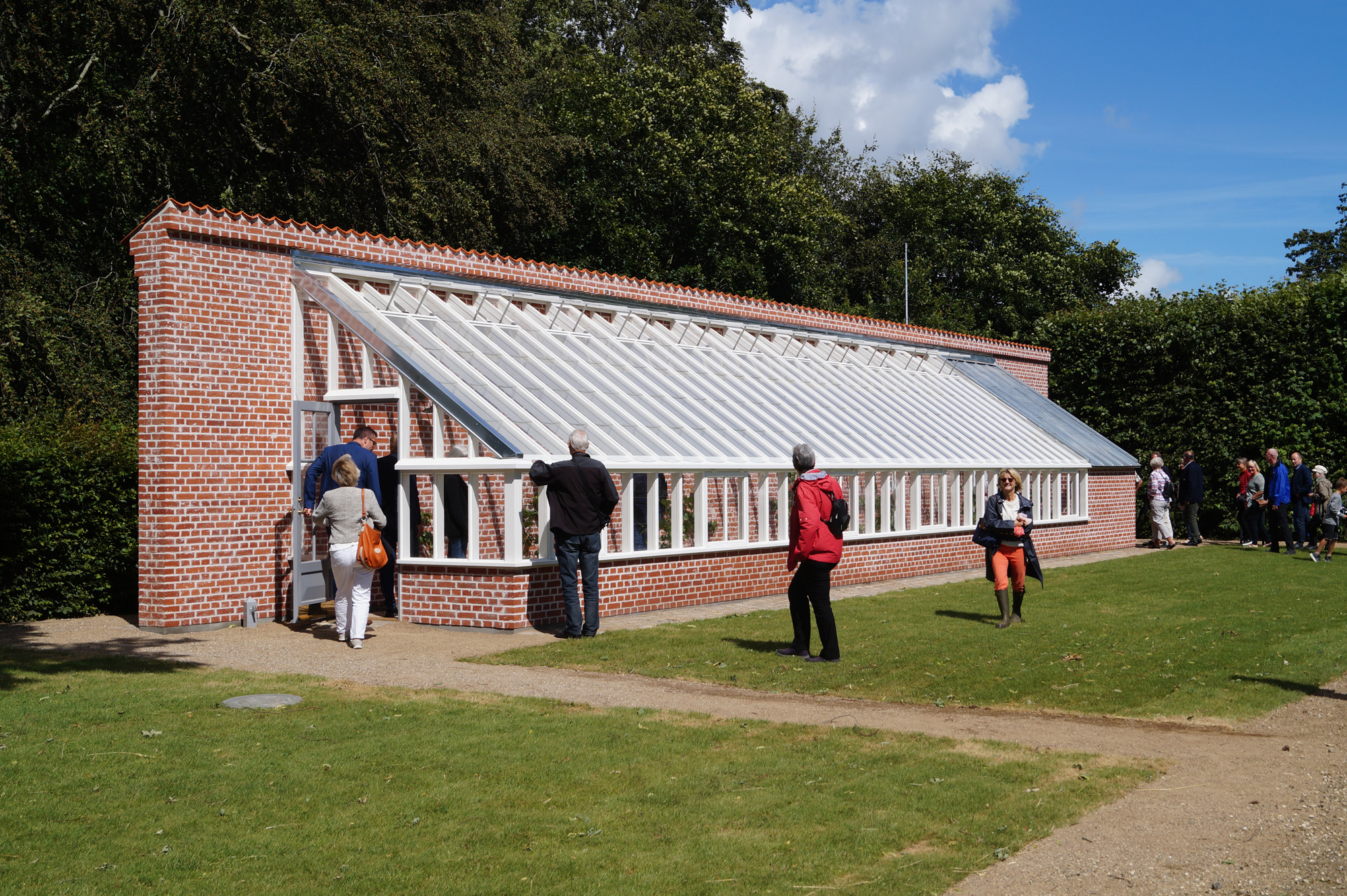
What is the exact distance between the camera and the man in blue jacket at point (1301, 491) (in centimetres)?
1966

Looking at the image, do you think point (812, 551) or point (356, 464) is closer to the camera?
point (812, 551)

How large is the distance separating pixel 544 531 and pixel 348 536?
6.50 ft

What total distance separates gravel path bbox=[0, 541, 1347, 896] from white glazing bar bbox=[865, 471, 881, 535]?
16.8ft

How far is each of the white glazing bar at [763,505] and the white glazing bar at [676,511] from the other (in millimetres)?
1484

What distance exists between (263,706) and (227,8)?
13984 mm

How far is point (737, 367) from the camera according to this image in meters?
17.5

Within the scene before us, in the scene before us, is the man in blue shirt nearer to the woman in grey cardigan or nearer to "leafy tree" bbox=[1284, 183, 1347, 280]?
the woman in grey cardigan

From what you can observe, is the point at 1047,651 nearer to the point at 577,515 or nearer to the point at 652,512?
the point at 577,515

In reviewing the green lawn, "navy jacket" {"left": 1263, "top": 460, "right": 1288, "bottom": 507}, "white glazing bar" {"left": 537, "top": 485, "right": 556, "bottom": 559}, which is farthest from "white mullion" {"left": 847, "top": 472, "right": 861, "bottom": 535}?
"navy jacket" {"left": 1263, "top": 460, "right": 1288, "bottom": 507}

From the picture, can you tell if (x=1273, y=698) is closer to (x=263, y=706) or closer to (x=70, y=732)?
(x=263, y=706)

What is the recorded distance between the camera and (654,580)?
503 inches

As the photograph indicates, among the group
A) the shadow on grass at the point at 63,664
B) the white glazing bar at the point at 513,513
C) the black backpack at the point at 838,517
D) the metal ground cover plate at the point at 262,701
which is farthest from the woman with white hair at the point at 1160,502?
the metal ground cover plate at the point at 262,701

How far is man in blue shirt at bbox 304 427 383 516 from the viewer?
11.1 metres

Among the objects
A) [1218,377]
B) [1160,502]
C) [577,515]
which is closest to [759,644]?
[577,515]
